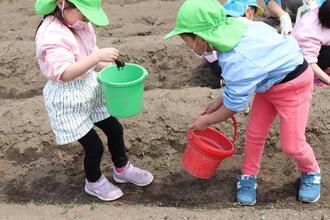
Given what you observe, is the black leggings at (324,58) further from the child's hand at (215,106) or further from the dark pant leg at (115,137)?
the dark pant leg at (115,137)

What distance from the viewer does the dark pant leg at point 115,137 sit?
3.26 meters

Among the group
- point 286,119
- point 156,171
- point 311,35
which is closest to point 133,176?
point 156,171

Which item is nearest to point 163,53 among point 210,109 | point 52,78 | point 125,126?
point 125,126

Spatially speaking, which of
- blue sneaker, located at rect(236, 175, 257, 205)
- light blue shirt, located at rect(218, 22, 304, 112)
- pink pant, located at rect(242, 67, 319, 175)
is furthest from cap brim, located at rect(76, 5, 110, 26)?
blue sneaker, located at rect(236, 175, 257, 205)

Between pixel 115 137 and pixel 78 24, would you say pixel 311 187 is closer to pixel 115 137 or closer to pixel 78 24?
pixel 115 137

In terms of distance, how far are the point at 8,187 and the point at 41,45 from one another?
4.28ft

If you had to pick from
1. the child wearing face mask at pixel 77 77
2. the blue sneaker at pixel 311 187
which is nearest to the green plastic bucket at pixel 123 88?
the child wearing face mask at pixel 77 77

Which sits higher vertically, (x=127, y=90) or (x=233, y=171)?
(x=127, y=90)

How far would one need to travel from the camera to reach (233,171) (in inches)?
145

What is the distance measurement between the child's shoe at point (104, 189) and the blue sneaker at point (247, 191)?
28.8 inches

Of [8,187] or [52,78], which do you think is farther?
[8,187]

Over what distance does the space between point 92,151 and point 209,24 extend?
105cm

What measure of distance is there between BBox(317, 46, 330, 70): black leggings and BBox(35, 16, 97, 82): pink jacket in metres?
2.32

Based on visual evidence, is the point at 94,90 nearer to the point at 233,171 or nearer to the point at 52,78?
the point at 52,78
